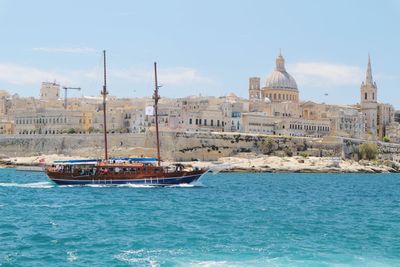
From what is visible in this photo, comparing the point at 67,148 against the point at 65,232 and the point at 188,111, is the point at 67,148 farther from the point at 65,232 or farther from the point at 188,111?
the point at 65,232

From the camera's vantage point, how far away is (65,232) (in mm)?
22562

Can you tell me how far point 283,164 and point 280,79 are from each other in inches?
1356

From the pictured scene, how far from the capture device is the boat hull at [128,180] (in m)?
44.4

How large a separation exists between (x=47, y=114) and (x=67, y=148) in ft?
34.3

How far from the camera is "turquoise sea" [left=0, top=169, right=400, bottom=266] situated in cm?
1869

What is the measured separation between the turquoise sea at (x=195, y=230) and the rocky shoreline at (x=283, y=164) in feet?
114

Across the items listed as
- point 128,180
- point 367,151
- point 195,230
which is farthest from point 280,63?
point 195,230

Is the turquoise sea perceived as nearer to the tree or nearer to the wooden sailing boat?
the wooden sailing boat

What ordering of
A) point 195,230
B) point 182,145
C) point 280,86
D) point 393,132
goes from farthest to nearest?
point 280,86 → point 393,132 → point 182,145 → point 195,230

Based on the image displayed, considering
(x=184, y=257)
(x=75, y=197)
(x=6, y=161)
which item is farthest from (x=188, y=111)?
(x=184, y=257)

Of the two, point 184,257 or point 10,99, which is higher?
point 10,99

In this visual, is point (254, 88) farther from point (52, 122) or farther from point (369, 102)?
point (52, 122)

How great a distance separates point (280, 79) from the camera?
107250mm

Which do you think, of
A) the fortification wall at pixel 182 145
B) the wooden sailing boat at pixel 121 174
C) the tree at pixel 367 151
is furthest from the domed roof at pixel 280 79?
the wooden sailing boat at pixel 121 174
